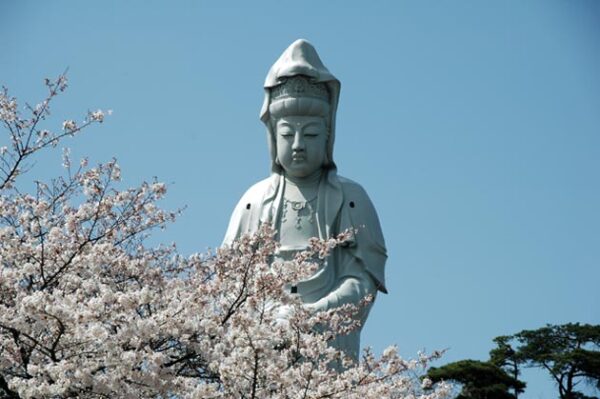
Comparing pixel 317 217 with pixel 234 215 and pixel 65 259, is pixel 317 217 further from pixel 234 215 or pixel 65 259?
pixel 65 259

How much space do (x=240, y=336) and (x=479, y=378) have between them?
60.5 feet

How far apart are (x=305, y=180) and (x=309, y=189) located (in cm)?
15

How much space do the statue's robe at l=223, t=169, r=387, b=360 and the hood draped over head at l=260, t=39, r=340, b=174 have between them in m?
0.36

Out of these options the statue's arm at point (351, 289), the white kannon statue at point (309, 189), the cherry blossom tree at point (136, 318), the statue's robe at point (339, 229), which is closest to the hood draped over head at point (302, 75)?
the white kannon statue at point (309, 189)

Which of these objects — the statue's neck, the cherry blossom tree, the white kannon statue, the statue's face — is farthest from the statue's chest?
the cherry blossom tree

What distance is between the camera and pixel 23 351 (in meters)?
5.91

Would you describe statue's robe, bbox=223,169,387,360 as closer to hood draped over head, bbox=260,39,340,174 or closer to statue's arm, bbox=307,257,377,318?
statue's arm, bbox=307,257,377,318

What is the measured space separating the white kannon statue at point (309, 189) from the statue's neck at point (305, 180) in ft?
0.04

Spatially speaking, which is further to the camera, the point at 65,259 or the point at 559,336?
the point at 559,336

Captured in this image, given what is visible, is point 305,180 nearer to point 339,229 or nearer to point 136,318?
point 339,229

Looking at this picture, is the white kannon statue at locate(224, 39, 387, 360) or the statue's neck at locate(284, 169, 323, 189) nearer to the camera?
the white kannon statue at locate(224, 39, 387, 360)

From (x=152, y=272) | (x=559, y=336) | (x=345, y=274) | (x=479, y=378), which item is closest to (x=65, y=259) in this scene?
(x=152, y=272)

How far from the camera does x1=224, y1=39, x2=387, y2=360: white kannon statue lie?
12.2 m

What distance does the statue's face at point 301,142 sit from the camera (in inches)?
490
